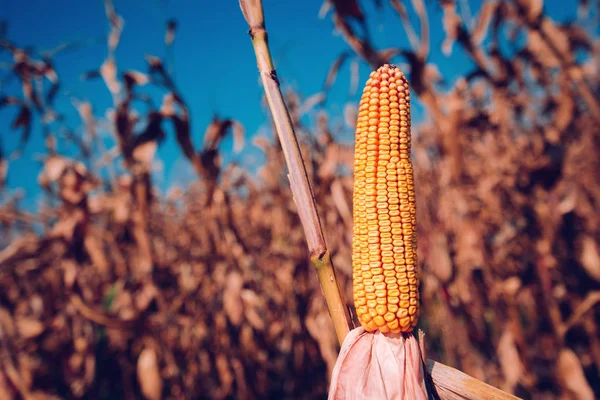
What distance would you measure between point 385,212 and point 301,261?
376 centimetres

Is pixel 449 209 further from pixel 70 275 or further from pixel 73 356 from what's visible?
pixel 73 356

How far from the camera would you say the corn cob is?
1231 mm

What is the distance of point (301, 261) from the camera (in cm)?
491

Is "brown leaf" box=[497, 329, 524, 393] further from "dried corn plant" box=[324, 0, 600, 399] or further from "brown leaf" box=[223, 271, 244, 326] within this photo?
"brown leaf" box=[223, 271, 244, 326]

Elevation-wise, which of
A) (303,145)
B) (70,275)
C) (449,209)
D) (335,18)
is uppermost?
(335,18)

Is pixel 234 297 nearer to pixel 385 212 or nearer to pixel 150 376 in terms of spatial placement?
pixel 150 376

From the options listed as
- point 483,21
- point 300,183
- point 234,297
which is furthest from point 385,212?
point 483,21

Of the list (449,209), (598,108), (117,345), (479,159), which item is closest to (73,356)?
(117,345)

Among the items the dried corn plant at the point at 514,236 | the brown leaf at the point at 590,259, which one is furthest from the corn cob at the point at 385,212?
the brown leaf at the point at 590,259

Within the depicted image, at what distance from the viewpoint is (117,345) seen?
16.9 ft

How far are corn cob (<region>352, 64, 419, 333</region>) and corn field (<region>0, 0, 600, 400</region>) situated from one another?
6.53 ft

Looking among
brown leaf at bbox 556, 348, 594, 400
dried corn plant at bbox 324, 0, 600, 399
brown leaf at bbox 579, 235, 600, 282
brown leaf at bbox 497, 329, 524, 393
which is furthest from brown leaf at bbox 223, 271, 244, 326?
brown leaf at bbox 579, 235, 600, 282

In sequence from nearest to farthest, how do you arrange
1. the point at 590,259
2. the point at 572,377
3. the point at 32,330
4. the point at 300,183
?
the point at 300,183
the point at 572,377
the point at 590,259
the point at 32,330

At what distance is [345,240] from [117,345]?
11.4ft
